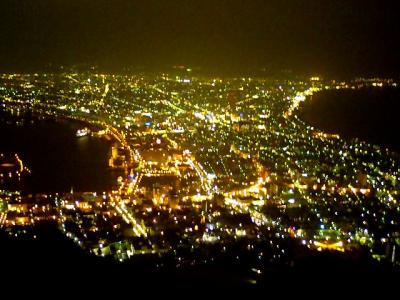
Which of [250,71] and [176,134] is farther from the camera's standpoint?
[250,71]

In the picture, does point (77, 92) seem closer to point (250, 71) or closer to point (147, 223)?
point (250, 71)

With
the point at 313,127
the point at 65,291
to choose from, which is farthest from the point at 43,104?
the point at 65,291

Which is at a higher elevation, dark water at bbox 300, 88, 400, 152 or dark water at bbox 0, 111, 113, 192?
dark water at bbox 300, 88, 400, 152

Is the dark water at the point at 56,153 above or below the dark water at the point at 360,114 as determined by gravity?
below

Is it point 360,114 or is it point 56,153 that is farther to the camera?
point 360,114

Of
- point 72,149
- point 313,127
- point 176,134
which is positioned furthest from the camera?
point 313,127
